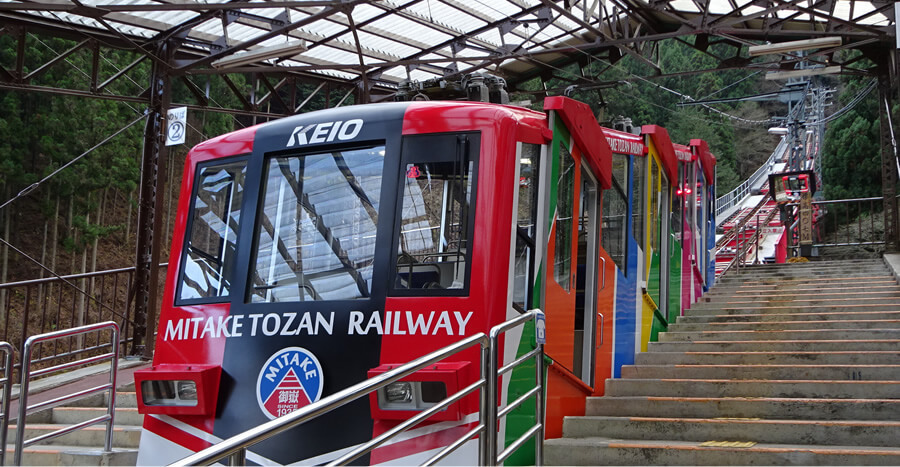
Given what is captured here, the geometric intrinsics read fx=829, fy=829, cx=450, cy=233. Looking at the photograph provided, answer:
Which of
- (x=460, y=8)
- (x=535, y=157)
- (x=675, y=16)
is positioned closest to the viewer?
(x=535, y=157)

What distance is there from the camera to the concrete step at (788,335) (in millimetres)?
7668

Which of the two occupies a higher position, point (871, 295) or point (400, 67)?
point (400, 67)

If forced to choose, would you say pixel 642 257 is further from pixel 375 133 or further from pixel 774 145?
pixel 774 145

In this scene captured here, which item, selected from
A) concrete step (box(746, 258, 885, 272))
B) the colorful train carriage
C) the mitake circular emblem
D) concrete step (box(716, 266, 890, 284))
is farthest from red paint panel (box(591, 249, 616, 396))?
concrete step (box(746, 258, 885, 272))

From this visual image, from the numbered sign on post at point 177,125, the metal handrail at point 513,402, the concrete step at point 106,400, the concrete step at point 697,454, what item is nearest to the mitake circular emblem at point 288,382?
the metal handrail at point 513,402

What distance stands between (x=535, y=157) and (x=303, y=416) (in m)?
2.80

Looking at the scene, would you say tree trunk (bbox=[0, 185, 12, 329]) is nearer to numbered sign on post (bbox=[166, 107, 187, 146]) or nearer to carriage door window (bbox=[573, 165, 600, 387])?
numbered sign on post (bbox=[166, 107, 187, 146])

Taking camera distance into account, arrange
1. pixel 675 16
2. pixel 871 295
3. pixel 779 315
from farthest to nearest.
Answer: pixel 675 16, pixel 871 295, pixel 779 315

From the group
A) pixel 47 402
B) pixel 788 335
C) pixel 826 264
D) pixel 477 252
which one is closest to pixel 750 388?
pixel 788 335

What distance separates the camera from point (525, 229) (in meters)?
4.73

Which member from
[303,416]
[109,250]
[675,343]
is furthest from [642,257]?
[109,250]

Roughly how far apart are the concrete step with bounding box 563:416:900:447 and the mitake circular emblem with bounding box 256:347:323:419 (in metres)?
2.04

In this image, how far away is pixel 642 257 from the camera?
741cm

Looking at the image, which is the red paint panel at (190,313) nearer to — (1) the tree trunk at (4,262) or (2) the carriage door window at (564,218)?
(2) the carriage door window at (564,218)
